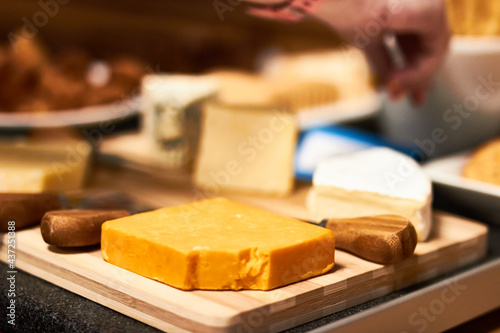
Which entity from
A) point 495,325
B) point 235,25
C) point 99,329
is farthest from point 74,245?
point 235,25

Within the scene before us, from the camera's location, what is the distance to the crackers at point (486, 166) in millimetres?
1197

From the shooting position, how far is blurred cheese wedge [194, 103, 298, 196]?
1.30 metres

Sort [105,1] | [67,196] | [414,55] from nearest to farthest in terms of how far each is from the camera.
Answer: [67,196] < [414,55] < [105,1]

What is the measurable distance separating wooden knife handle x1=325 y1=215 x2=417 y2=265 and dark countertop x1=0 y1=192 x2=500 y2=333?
7cm

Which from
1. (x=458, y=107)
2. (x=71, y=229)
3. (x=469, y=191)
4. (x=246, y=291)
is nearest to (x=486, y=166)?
(x=469, y=191)

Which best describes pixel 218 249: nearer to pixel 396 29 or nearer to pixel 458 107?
pixel 396 29

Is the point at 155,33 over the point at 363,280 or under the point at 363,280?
over

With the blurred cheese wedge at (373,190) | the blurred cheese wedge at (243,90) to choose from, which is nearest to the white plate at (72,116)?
the blurred cheese wedge at (243,90)

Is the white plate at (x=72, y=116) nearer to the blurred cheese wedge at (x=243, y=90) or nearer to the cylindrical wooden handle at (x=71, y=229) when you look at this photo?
the blurred cheese wedge at (x=243, y=90)

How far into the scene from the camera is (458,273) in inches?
40.8

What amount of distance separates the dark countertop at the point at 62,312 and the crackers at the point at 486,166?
0.36 meters

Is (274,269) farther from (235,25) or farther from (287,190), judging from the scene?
(235,25)

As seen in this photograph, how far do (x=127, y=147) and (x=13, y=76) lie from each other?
40 centimetres

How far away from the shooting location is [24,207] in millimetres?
1021
